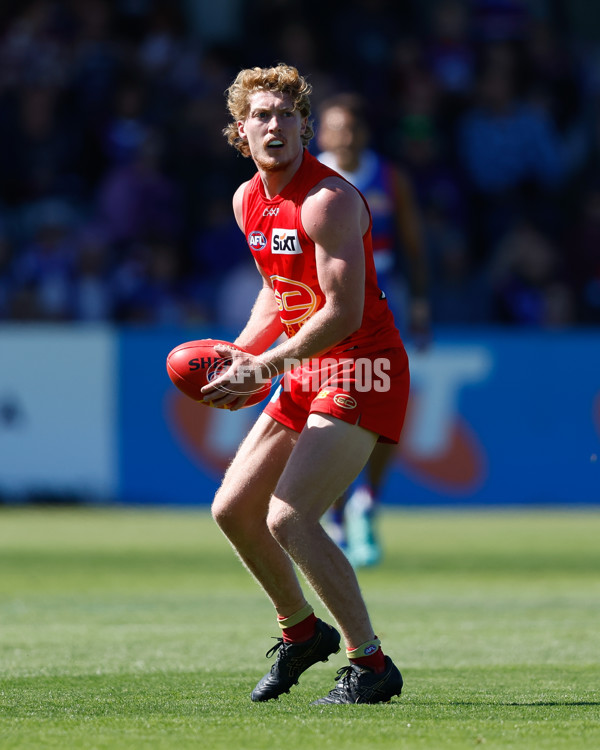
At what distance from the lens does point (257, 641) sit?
7047 mm

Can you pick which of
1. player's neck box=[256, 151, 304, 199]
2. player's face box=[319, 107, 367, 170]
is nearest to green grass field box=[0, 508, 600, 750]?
player's neck box=[256, 151, 304, 199]

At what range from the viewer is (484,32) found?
1839 centimetres

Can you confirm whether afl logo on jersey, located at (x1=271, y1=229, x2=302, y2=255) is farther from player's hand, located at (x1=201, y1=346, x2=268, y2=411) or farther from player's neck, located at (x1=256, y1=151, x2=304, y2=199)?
player's hand, located at (x1=201, y1=346, x2=268, y2=411)

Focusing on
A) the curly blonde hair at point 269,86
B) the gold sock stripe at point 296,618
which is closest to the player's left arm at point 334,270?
the curly blonde hair at point 269,86

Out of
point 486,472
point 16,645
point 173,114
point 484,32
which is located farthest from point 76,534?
point 484,32

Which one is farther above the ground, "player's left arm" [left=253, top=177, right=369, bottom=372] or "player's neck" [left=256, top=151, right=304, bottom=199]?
"player's neck" [left=256, top=151, right=304, bottom=199]

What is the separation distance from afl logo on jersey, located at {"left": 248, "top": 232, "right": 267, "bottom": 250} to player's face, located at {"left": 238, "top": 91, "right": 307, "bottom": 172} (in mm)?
249

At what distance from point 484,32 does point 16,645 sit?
13340mm

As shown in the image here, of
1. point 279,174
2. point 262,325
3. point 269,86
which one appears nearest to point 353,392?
point 262,325

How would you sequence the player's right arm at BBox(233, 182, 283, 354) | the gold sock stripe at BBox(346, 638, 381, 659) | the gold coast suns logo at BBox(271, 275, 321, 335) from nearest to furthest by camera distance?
the gold sock stripe at BBox(346, 638, 381, 659), the gold coast suns logo at BBox(271, 275, 321, 335), the player's right arm at BBox(233, 182, 283, 354)

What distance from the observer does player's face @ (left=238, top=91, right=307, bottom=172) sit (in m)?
5.43

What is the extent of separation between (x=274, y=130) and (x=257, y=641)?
2732 mm

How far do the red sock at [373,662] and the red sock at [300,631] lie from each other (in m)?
0.33

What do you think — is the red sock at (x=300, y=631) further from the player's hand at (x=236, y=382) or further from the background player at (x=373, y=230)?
the background player at (x=373, y=230)
